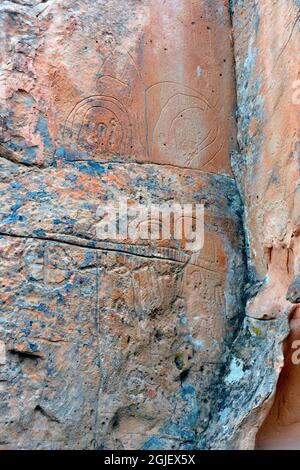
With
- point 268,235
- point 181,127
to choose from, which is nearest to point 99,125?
point 181,127

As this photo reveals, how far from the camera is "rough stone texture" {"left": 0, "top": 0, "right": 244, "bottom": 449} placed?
2.99 metres

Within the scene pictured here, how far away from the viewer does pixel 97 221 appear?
127 inches

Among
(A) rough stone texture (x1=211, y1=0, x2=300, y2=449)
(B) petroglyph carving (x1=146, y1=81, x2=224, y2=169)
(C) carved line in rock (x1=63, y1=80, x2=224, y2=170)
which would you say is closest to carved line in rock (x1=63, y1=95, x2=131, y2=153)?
(C) carved line in rock (x1=63, y1=80, x2=224, y2=170)

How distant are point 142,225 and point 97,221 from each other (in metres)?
0.26

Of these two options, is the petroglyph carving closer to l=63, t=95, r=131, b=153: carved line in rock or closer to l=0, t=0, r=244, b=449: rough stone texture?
l=0, t=0, r=244, b=449: rough stone texture

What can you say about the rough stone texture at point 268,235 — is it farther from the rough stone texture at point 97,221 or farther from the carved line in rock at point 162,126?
the carved line in rock at point 162,126

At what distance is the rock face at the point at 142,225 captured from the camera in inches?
118

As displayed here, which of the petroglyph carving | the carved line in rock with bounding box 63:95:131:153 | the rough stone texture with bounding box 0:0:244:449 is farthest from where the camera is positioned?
the petroglyph carving

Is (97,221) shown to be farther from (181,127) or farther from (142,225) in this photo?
(181,127)

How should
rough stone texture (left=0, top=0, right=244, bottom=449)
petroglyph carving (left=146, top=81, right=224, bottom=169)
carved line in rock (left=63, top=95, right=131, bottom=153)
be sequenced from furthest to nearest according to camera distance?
petroglyph carving (left=146, top=81, right=224, bottom=169) → carved line in rock (left=63, top=95, right=131, bottom=153) → rough stone texture (left=0, top=0, right=244, bottom=449)

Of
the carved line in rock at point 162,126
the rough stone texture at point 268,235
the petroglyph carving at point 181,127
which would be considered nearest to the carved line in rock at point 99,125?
the carved line in rock at point 162,126
